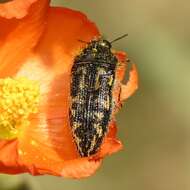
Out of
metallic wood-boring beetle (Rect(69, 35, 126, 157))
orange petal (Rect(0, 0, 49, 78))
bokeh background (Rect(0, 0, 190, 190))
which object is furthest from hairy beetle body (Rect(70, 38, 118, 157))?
bokeh background (Rect(0, 0, 190, 190))

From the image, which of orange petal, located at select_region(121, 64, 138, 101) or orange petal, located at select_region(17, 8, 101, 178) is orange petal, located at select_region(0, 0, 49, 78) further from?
orange petal, located at select_region(121, 64, 138, 101)

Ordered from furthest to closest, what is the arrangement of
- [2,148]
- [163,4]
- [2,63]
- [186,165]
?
[163,4]
[186,165]
[2,63]
[2,148]

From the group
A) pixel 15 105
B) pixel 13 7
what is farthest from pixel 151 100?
pixel 13 7

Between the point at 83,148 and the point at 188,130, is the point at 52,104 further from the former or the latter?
the point at 188,130

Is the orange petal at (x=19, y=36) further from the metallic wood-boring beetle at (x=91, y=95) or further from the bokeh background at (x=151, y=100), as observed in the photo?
the bokeh background at (x=151, y=100)

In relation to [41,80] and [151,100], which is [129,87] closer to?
[41,80]

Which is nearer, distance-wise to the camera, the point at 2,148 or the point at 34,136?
the point at 2,148

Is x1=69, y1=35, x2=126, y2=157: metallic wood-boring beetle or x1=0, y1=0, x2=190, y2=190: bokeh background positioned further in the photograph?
x1=0, y1=0, x2=190, y2=190: bokeh background

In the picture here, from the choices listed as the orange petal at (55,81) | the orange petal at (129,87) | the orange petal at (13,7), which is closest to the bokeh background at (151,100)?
the orange petal at (55,81)

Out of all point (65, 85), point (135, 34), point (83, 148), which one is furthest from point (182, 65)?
point (83, 148)
